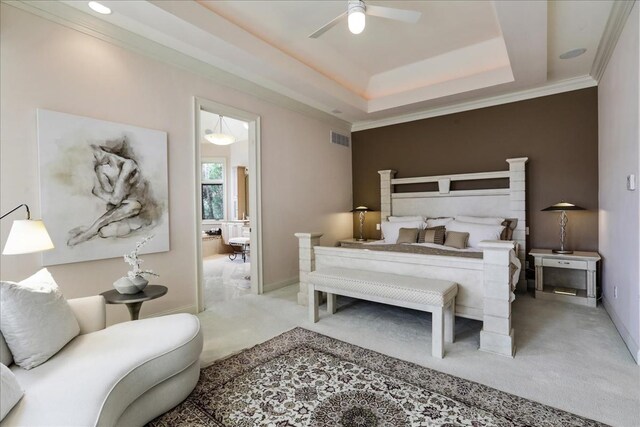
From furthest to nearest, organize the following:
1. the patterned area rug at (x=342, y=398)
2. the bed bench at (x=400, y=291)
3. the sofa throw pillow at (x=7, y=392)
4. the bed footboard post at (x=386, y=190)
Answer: the bed footboard post at (x=386, y=190) < the bed bench at (x=400, y=291) < the patterned area rug at (x=342, y=398) < the sofa throw pillow at (x=7, y=392)

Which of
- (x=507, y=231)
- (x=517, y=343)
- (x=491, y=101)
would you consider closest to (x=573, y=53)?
(x=491, y=101)

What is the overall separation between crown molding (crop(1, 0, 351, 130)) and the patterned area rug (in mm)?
3157

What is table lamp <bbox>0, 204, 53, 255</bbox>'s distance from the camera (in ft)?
6.57

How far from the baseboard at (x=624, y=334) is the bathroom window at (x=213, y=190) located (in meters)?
8.22

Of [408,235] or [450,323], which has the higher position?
[408,235]

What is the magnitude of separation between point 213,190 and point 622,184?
27.9 feet

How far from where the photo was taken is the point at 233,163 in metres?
8.94

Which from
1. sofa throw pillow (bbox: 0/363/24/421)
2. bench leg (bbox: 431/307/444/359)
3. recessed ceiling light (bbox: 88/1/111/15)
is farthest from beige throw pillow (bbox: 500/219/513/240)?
recessed ceiling light (bbox: 88/1/111/15)

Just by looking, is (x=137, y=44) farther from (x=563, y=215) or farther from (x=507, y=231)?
(x=563, y=215)

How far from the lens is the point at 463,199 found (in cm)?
519

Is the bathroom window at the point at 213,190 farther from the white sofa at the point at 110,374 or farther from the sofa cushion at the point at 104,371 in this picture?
the sofa cushion at the point at 104,371

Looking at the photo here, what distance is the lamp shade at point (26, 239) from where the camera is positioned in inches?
78.9

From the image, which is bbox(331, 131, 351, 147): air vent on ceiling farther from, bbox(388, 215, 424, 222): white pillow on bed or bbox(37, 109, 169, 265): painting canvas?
bbox(37, 109, 169, 265): painting canvas


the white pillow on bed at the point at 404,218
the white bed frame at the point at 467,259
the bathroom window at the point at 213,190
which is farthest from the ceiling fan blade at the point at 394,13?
the bathroom window at the point at 213,190
